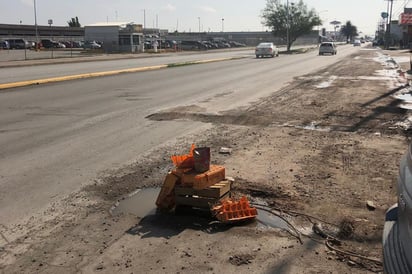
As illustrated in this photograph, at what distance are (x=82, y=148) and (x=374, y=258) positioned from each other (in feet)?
18.4

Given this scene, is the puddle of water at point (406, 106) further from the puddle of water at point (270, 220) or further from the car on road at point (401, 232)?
the car on road at point (401, 232)

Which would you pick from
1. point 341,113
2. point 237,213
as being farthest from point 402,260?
point 341,113

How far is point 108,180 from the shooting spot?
660 centimetres

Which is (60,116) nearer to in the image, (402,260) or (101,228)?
(101,228)

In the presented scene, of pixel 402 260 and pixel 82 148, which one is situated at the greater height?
pixel 402 260

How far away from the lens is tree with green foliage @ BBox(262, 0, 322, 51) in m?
84.9

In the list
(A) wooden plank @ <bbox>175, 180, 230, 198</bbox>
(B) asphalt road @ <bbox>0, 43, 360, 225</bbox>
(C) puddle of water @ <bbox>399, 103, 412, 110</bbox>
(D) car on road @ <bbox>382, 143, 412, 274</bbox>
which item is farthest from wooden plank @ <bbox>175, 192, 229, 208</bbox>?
(C) puddle of water @ <bbox>399, 103, 412, 110</bbox>

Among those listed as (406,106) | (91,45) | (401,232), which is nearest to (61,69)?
(406,106)

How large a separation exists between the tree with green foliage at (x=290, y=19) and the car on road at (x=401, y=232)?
83780mm

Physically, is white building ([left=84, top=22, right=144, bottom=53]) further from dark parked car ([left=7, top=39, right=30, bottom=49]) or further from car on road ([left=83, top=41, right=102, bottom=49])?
dark parked car ([left=7, top=39, right=30, bottom=49])

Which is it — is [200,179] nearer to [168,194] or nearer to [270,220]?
[168,194]

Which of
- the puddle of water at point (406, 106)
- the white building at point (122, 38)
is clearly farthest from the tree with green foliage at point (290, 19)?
the puddle of water at point (406, 106)

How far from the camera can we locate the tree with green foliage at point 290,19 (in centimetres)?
8488

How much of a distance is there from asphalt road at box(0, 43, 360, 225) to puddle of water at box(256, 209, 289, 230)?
242cm
